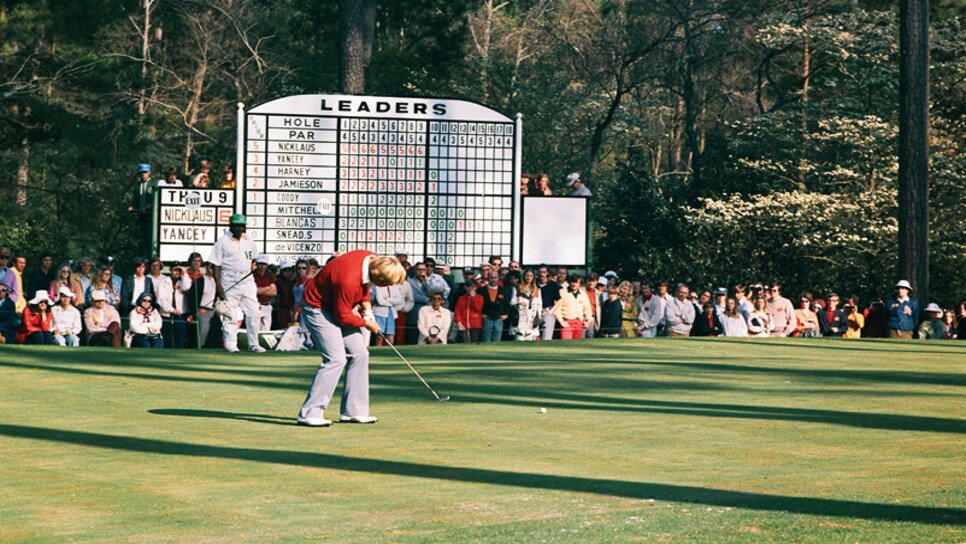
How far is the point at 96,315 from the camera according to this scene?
74.0 feet

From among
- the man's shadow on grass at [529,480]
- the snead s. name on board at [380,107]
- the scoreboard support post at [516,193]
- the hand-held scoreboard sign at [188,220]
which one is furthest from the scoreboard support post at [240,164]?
the man's shadow on grass at [529,480]

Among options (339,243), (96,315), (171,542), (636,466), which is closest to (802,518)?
(636,466)

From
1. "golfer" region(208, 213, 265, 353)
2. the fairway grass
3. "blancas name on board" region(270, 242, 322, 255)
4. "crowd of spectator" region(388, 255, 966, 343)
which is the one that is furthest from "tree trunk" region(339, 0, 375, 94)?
the fairway grass

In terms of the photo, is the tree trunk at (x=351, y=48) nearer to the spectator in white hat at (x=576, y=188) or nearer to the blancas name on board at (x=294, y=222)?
the spectator in white hat at (x=576, y=188)

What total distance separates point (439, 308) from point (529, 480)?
14.5m

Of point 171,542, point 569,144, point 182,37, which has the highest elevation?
point 182,37

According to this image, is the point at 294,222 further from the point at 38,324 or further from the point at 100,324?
the point at 38,324

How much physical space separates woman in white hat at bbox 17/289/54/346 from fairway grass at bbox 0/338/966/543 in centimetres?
308

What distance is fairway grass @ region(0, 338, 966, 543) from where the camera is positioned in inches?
323

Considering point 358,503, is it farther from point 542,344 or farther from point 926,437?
point 542,344

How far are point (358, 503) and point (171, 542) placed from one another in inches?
61.5

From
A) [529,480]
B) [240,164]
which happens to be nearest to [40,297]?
[240,164]

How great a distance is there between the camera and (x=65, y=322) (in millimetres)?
22062

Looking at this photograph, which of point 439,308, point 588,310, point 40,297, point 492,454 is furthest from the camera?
point 588,310
